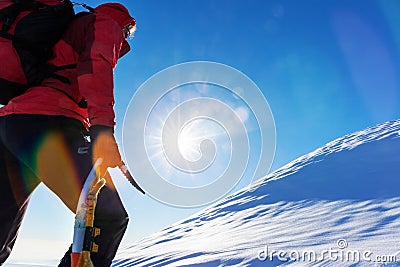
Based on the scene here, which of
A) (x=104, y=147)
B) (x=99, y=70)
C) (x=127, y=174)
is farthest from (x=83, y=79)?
(x=127, y=174)

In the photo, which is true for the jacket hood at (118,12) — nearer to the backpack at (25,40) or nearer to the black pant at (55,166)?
the backpack at (25,40)

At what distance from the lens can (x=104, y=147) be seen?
1770 mm

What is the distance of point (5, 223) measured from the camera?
7.01ft

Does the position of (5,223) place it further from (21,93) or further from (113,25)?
(113,25)

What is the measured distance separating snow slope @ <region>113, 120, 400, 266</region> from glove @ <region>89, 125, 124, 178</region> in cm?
342

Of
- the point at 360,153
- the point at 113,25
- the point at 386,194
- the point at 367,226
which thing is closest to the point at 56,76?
the point at 113,25

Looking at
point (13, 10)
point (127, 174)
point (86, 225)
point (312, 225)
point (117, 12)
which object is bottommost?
point (86, 225)

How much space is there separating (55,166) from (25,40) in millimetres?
637

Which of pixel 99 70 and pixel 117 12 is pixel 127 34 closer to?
pixel 117 12

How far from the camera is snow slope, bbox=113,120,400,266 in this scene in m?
5.22

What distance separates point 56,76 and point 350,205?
9.30m

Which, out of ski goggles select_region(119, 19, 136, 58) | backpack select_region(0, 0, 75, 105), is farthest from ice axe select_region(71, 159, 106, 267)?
ski goggles select_region(119, 19, 136, 58)

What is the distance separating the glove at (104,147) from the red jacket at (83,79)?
3 centimetres

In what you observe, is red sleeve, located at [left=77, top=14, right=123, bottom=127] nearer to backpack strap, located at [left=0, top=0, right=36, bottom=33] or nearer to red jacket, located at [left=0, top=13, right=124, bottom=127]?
red jacket, located at [left=0, top=13, right=124, bottom=127]
